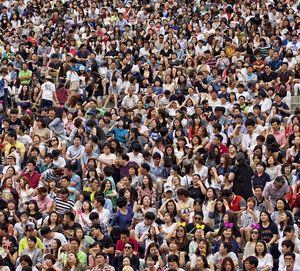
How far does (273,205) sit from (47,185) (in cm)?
435

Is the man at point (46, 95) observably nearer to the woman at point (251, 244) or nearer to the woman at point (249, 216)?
the woman at point (249, 216)

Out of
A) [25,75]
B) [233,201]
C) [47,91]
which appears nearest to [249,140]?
[233,201]

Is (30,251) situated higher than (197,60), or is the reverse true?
(197,60)

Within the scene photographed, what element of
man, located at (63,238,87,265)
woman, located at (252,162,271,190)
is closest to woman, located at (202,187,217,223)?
woman, located at (252,162,271,190)

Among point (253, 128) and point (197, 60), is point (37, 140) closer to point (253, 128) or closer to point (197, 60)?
point (253, 128)

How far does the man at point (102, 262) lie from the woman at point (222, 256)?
1.59 m

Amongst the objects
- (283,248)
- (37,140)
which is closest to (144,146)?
(37,140)

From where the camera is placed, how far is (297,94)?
25.4 meters

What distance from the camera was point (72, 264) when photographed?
1739 cm

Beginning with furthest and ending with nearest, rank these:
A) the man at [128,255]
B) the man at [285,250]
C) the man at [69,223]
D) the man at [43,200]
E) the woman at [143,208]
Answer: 1. the man at [43,200]
2. the woman at [143,208]
3. the man at [69,223]
4. the man at [128,255]
5. the man at [285,250]

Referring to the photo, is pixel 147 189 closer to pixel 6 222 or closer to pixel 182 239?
pixel 182 239

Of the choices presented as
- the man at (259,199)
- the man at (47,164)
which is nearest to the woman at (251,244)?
the man at (259,199)

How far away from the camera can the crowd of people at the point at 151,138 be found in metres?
17.9

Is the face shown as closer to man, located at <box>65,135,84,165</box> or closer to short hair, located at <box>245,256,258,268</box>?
short hair, located at <box>245,256,258,268</box>
